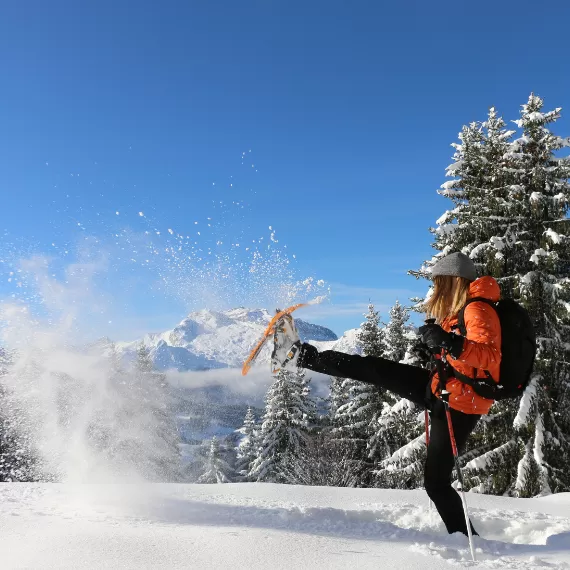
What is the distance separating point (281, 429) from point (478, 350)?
2636 cm

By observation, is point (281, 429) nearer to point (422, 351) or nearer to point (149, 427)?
point (149, 427)

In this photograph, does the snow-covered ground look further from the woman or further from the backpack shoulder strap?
the backpack shoulder strap

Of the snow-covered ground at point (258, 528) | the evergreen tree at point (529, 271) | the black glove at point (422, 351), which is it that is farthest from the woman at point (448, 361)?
the evergreen tree at point (529, 271)

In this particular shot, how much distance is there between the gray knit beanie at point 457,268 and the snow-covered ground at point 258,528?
2287mm

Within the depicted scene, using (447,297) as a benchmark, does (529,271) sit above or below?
above

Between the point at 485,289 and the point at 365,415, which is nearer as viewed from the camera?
the point at 485,289

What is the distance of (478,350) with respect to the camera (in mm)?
3912

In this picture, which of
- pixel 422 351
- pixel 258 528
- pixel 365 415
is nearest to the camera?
pixel 258 528

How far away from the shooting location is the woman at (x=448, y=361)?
13.0ft

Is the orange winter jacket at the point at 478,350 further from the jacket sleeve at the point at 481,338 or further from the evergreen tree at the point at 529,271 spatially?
the evergreen tree at the point at 529,271

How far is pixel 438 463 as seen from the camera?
14.9ft

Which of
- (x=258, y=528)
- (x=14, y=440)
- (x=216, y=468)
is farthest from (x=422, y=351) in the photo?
(x=216, y=468)

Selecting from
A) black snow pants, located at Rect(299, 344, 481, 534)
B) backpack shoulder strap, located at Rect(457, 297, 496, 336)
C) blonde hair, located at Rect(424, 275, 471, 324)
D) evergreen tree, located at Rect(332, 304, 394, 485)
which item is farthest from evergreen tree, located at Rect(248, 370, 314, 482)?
backpack shoulder strap, located at Rect(457, 297, 496, 336)

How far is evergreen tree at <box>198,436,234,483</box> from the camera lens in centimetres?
A: 3869
